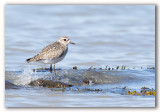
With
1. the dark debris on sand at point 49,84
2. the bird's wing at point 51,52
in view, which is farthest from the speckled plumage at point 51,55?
the dark debris on sand at point 49,84

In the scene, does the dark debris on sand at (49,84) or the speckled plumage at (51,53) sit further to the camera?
the speckled plumage at (51,53)

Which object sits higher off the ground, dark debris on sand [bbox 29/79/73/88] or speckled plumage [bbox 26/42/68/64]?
speckled plumage [bbox 26/42/68/64]

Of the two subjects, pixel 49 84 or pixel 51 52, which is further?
pixel 51 52

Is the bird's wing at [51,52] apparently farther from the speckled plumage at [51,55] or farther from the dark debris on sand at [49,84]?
the dark debris on sand at [49,84]

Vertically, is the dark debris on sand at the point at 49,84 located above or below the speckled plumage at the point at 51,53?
below

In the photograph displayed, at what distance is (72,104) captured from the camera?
10.1m

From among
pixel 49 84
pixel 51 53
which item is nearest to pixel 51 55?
pixel 51 53

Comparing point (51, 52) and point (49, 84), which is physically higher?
point (51, 52)

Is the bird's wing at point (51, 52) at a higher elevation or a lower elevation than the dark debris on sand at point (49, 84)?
higher

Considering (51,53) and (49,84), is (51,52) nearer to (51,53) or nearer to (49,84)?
(51,53)

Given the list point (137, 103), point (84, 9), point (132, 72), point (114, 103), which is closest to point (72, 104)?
point (114, 103)

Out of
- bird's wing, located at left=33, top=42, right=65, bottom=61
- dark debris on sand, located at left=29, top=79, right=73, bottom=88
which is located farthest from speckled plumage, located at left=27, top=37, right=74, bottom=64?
dark debris on sand, located at left=29, top=79, right=73, bottom=88

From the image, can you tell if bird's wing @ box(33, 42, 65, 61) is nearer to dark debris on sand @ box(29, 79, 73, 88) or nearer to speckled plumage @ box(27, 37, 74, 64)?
speckled plumage @ box(27, 37, 74, 64)

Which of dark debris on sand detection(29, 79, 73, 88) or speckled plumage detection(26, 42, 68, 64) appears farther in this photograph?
speckled plumage detection(26, 42, 68, 64)
